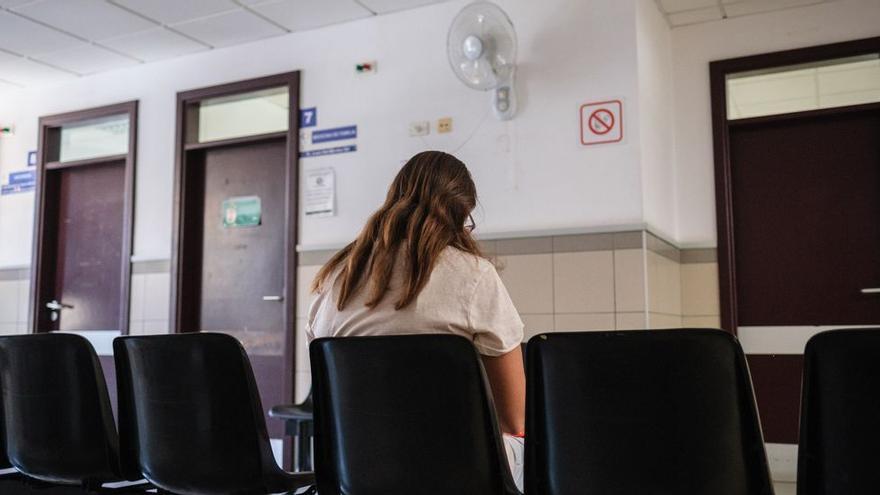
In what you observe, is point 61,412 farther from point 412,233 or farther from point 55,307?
point 55,307

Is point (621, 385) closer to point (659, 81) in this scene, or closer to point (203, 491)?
point (203, 491)

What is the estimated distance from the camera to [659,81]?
4281 millimetres

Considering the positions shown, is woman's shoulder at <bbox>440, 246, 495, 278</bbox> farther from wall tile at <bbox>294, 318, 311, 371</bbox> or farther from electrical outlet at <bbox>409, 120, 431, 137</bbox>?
wall tile at <bbox>294, 318, 311, 371</bbox>

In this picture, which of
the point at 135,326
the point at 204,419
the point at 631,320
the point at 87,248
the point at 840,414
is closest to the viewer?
the point at 840,414

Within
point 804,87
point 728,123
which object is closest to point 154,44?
point 728,123

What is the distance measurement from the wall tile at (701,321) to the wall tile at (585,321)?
0.71 metres

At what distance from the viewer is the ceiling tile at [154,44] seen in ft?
15.7

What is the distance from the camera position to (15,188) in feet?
19.2

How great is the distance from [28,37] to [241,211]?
5.33 feet

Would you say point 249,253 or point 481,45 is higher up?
point 481,45

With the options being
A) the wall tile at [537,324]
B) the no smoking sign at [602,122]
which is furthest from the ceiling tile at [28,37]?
the wall tile at [537,324]

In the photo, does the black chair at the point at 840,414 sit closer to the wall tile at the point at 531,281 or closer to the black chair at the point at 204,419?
the black chair at the point at 204,419

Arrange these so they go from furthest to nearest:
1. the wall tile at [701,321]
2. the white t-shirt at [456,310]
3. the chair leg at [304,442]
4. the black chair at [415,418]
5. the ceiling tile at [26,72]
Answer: the ceiling tile at [26,72] → the wall tile at [701,321] → the chair leg at [304,442] → the white t-shirt at [456,310] → the black chair at [415,418]

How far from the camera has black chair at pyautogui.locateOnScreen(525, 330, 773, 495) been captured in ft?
4.25
